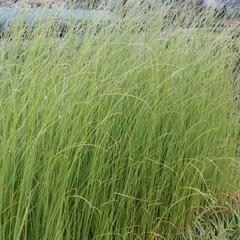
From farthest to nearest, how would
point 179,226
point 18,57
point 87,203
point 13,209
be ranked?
point 18,57
point 179,226
point 87,203
point 13,209

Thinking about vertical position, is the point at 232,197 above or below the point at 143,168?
below

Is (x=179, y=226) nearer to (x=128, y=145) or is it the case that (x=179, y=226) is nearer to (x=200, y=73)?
(x=128, y=145)

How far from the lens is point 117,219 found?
1.57 meters

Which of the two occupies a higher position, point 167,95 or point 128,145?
point 167,95

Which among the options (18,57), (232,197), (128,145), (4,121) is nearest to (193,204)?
(232,197)

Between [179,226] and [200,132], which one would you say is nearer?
[179,226]

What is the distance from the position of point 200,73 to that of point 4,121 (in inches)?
35.1

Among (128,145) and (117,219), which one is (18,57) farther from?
(117,219)

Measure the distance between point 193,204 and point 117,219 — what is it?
1.12 ft

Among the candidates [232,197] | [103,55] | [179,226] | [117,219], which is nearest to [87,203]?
[117,219]

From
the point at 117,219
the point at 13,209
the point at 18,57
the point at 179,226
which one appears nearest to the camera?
the point at 13,209

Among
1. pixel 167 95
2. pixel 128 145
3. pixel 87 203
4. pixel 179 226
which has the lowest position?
pixel 179 226

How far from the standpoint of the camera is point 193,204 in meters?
1.78

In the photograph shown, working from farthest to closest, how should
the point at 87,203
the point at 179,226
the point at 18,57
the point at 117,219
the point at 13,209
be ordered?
1. the point at 18,57
2. the point at 179,226
3. the point at 117,219
4. the point at 87,203
5. the point at 13,209
